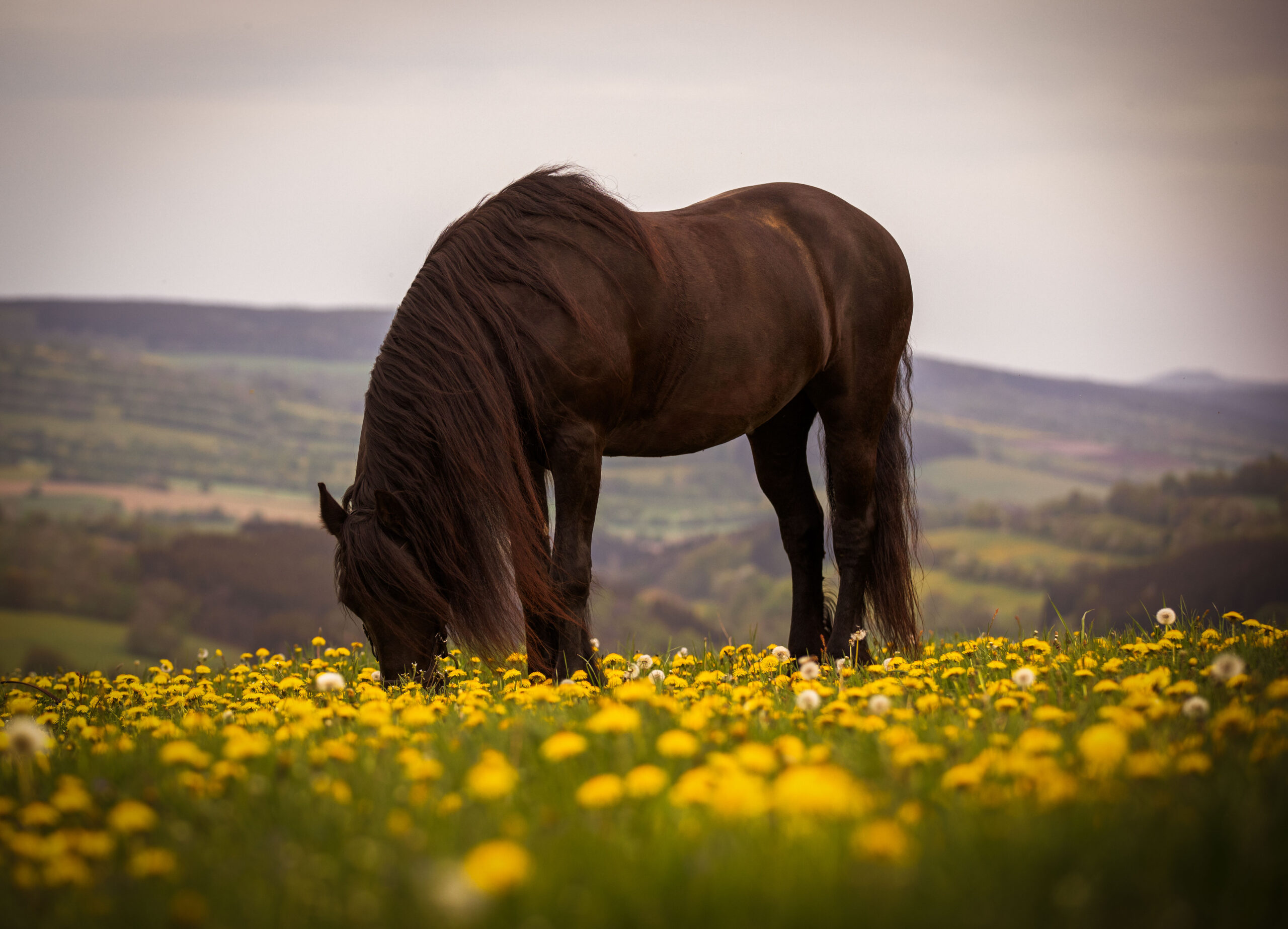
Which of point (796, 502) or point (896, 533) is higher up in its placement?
point (796, 502)

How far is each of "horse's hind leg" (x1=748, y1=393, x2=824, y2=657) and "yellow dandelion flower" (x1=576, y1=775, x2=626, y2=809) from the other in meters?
4.66

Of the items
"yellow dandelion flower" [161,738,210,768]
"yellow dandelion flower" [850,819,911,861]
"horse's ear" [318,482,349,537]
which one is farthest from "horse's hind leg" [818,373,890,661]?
"yellow dandelion flower" [850,819,911,861]

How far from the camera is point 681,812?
2096mm

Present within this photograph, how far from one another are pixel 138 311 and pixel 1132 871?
190 metres

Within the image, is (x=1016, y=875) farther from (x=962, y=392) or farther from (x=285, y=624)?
(x=962, y=392)

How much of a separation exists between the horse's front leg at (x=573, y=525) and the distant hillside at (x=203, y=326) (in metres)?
159

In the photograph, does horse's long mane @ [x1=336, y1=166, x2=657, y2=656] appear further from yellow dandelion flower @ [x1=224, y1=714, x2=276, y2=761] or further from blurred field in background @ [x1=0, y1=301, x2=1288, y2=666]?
blurred field in background @ [x1=0, y1=301, x2=1288, y2=666]

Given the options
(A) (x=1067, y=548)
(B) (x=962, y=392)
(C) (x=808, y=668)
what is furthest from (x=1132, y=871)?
(B) (x=962, y=392)

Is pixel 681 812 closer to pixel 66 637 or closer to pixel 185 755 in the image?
pixel 185 755

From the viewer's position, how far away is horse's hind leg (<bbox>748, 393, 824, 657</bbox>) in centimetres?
663

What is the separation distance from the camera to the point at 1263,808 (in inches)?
77.0

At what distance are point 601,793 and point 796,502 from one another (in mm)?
4895

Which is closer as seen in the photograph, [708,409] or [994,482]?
[708,409]

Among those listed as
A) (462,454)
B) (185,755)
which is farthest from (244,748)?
(462,454)
